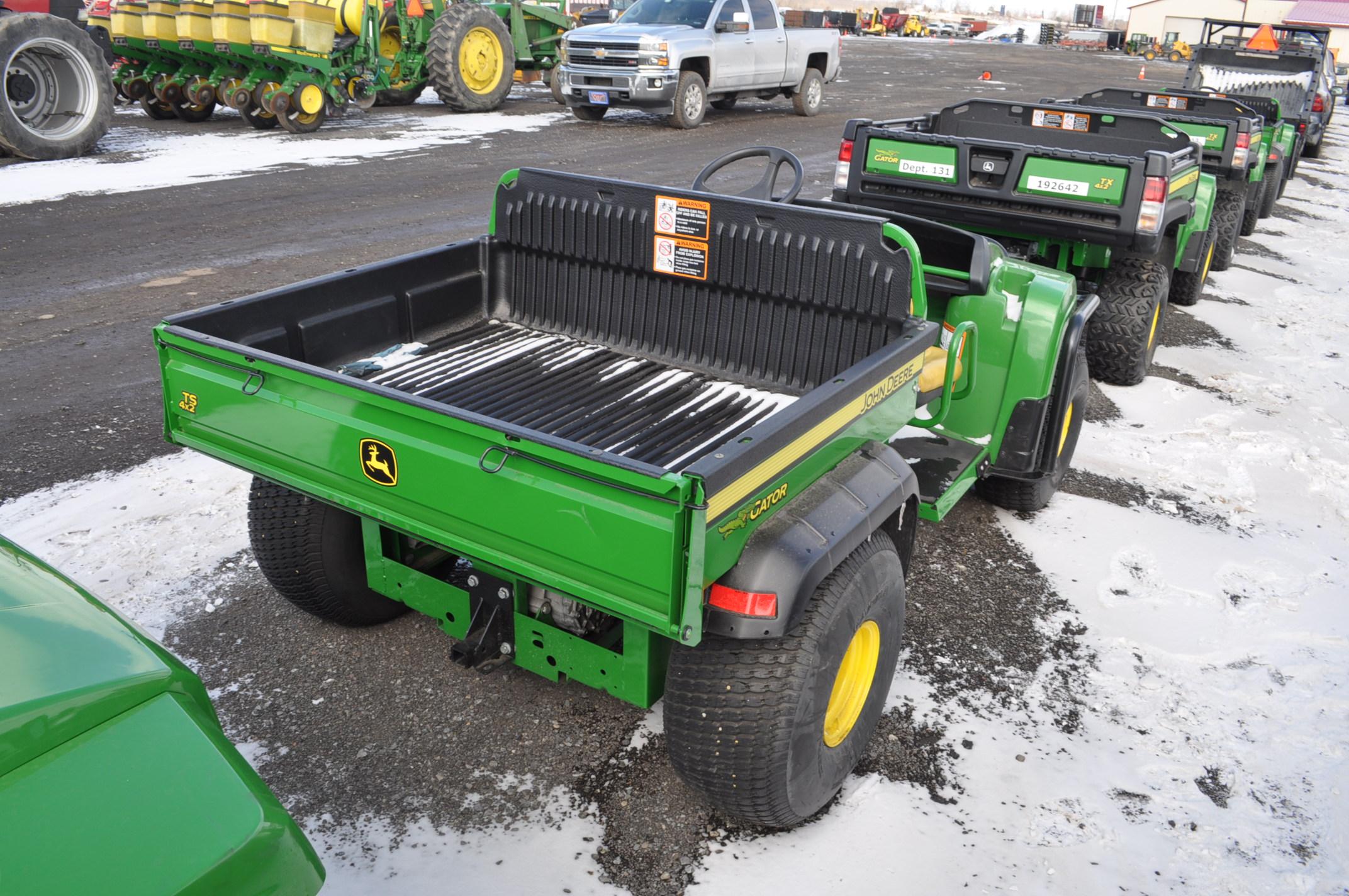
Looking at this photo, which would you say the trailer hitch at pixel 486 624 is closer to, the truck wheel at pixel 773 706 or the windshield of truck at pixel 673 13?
the truck wheel at pixel 773 706

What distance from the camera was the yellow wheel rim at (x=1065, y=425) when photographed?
4605 millimetres

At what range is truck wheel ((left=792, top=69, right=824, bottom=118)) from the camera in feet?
61.4

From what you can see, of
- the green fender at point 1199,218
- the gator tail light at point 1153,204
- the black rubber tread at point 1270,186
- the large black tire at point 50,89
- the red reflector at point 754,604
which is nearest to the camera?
the red reflector at point 754,604

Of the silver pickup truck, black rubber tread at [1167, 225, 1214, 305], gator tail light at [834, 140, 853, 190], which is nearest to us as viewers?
gator tail light at [834, 140, 853, 190]

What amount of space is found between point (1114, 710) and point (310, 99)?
13.4m

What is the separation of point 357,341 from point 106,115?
10.2m

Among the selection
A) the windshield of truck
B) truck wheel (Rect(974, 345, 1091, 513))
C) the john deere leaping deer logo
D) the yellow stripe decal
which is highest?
the windshield of truck

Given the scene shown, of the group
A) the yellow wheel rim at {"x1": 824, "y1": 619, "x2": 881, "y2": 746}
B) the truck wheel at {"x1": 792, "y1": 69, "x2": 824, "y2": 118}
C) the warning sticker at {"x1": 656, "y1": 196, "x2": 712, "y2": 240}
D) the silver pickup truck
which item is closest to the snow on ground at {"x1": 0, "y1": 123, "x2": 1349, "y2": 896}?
the yellow wheel rim at {"x1": 824, "y1": 619, "x2": 881, "y2": 746}

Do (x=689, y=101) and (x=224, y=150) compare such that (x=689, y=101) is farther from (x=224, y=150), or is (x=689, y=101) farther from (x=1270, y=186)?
(x=1270, y=186)

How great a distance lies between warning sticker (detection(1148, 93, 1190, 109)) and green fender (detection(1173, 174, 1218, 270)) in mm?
2237

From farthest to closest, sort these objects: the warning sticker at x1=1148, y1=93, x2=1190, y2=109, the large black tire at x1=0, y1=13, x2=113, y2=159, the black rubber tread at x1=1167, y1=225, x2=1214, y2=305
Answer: the large black tire at x1=0, y1=13, x2=113, y2=159 < the warning sticker at x1=1148, y1=93, x2=1190, y2=109 < the black rubber tread at x1=1167, y1=225, x2=1214, y2=305

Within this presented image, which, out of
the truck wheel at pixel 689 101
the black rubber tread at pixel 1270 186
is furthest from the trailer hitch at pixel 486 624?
the truck wheel at pixel 689 101

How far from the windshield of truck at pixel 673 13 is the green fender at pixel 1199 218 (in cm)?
1007

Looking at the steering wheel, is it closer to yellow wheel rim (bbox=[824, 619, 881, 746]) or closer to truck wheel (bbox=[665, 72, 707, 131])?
yellow wheel rim (bbox=[824, 619, 881, 746])
